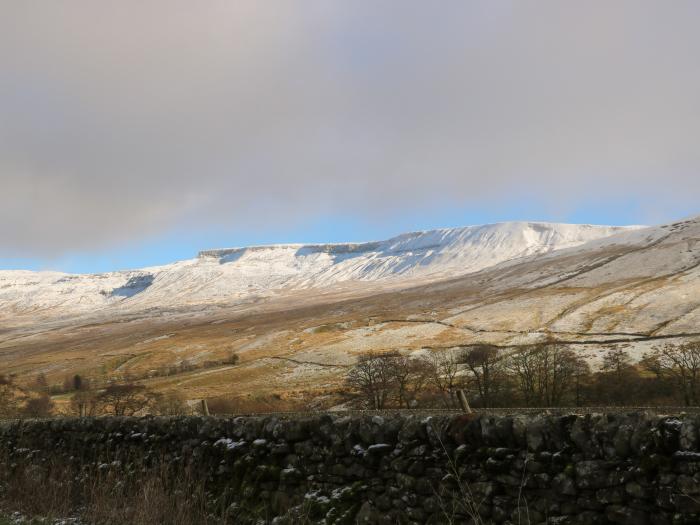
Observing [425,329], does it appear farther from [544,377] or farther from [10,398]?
[10,398]

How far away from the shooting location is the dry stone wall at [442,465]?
7027 millimetres

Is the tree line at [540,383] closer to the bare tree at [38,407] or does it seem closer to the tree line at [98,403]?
the tree line at [98,403]

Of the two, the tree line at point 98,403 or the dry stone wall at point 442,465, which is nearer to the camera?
the dry stone wall at point 442,465

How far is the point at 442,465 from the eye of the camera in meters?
8.88

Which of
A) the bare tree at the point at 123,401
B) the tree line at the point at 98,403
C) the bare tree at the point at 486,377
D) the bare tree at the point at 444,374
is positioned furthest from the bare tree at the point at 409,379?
the bare tree at the point at 123,401

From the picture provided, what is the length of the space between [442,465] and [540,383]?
55.8 meters

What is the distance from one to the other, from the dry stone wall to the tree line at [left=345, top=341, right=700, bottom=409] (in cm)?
4417

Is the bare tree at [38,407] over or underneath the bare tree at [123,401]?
over

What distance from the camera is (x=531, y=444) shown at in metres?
7.97

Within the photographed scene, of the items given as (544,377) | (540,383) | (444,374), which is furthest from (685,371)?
(444,374)

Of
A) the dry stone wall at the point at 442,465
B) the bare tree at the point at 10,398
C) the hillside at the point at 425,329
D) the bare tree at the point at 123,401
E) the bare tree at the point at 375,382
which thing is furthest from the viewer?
the hillside at the point at 425,329

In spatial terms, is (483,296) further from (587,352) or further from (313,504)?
(313,504)

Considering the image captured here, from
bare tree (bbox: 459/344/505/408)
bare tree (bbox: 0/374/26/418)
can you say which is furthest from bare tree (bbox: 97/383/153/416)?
bare tree (bbox: 459/344/505/408)

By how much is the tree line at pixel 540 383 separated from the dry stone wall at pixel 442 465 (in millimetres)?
44166
